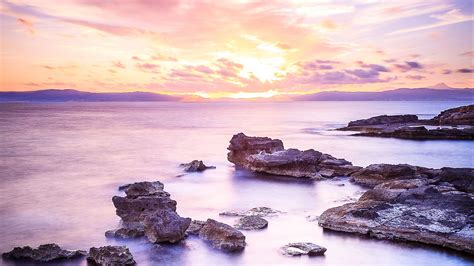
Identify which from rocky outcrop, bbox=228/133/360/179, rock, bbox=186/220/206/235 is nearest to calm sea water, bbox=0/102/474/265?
rock, bbox=186/220/206/235

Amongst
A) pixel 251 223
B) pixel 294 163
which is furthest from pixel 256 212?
pixel 294 163

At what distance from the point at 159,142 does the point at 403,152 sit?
1157 inches

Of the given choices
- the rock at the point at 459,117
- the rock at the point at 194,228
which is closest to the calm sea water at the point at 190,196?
the rock at the point at 194,228

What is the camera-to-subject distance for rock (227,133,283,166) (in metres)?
34.5

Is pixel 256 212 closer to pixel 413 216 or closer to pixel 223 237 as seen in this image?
pixel 223 237

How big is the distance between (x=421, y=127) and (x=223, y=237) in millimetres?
45655

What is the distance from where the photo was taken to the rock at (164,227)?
16.1m

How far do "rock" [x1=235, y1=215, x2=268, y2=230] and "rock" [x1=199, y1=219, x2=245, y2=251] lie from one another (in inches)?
71.9

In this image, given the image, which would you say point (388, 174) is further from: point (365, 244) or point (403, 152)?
point (403, 152)

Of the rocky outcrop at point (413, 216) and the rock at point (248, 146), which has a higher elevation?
the rock at point (248, 146)

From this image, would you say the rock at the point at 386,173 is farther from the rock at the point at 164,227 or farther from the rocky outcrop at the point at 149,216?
the rock at the point at 164,227

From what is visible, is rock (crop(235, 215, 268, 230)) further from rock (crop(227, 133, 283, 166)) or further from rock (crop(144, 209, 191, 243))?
rock (crop(227, 133, 283, 166))

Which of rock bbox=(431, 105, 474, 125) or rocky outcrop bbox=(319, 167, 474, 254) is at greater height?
rock bbox=(431, 105, 474, 125)

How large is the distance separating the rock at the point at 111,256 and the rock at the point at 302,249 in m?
5.21
